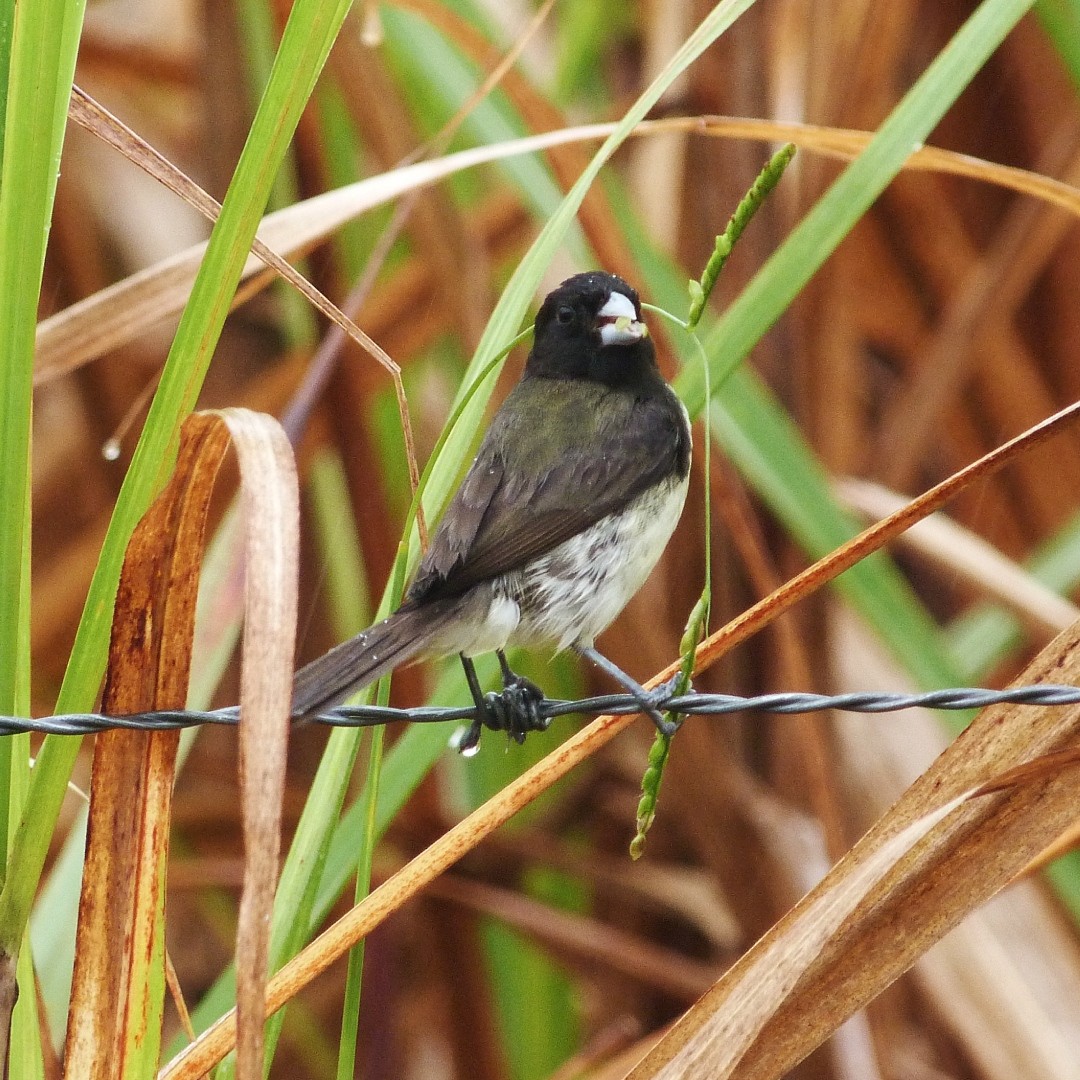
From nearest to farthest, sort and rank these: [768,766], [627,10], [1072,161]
A: [768,766] < [1072,161] < [627,10]

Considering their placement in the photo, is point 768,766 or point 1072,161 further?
point 1072,161

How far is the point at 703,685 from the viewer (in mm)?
3414

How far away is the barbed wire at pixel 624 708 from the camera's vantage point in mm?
1488

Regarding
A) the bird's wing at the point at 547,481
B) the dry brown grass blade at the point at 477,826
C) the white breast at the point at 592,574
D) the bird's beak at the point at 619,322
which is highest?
the bird's beak at the point at 619,322

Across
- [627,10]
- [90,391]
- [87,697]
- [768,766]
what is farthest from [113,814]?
[627,10]

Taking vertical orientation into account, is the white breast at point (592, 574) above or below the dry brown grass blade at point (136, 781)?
above

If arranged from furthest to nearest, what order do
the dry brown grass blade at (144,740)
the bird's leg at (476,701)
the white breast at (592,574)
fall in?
the white breast at (592,574) → the bird's leg at (476,701) → the dry brown grass blade at (144,740)

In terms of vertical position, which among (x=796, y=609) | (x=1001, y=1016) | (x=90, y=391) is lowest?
(x=1001, y=1016)

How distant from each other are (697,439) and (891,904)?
69.0 inches

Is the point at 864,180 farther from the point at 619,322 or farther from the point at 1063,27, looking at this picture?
the point at 1063,27

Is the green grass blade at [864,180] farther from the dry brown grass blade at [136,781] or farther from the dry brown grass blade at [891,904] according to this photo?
the dry brown grass blade at [136,781]

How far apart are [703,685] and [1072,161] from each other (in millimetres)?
1691

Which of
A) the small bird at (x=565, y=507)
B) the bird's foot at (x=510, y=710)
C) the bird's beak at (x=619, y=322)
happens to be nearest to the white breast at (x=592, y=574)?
the small bird at (x=565, y=507)

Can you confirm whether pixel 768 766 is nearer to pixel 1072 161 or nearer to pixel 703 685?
pixel 703 685
